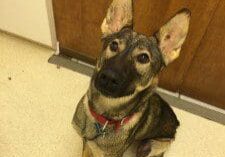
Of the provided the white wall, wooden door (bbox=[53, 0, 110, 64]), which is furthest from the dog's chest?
the white wall

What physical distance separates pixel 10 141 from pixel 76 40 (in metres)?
0.76

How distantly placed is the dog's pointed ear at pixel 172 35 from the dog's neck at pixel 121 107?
170 millimetres

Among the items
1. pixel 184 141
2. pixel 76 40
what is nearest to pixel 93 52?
pixel 76 40

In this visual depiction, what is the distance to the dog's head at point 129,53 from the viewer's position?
123 centimetres

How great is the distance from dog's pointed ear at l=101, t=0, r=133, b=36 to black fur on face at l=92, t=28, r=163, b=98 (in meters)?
0.03

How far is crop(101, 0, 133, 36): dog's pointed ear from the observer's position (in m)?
1.29

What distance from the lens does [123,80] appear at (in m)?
1.23

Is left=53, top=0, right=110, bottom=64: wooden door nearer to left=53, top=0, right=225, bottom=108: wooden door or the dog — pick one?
left=53, top=0, right=225, bottom=108: wooden door

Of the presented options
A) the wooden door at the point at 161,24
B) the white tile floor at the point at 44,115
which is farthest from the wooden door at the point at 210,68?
the white tile floor at the point at 44,115

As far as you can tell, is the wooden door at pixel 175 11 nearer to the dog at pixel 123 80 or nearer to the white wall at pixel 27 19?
the dog at pixel 123 80

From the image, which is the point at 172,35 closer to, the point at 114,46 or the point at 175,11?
the point at 114,46

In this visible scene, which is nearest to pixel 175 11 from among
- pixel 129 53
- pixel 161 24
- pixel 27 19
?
pixel 161 24

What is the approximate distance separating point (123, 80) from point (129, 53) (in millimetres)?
115

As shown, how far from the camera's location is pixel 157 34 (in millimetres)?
1339
